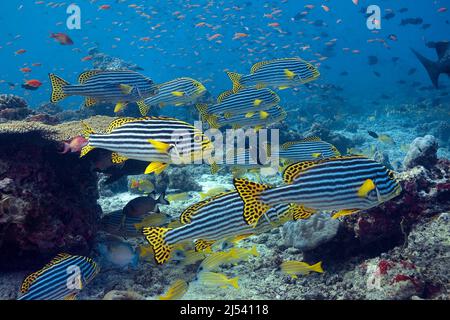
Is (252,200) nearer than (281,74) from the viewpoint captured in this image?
Yes

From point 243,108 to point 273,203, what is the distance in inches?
159

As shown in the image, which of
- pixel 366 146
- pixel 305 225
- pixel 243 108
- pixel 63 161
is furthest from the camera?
pixel 366 146

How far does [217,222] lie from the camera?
160 inches

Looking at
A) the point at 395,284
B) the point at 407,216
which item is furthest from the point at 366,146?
the point at 395,284

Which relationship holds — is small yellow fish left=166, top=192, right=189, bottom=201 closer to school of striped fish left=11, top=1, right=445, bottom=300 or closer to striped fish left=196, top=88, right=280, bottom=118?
school of striped fish left=11, top=1, right=445, bottom=300

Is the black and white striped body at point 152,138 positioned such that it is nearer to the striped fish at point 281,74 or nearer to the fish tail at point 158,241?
the fish tail at point 158,241

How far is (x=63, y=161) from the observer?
19.6ft

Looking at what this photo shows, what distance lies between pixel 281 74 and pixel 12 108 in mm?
7262

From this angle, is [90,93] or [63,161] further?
[90,93]

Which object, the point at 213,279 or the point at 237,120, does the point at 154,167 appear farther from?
the point at 237,120

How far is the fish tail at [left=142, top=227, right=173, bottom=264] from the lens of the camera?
3867mm

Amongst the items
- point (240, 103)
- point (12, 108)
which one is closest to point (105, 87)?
point (240, 103)

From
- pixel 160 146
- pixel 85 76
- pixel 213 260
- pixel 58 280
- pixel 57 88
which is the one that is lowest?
pixel 213 260
